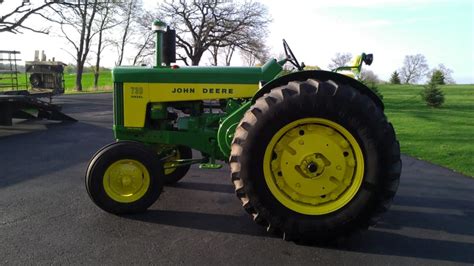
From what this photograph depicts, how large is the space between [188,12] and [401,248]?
129 ft

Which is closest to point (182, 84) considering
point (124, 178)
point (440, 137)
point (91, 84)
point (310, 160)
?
point (124, 178)

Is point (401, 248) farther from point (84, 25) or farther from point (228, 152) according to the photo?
point (84, 25)

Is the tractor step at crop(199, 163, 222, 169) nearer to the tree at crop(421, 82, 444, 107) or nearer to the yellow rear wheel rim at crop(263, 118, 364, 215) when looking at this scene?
the yellow rear wheel rim at crop(263, 118, 364, 215)

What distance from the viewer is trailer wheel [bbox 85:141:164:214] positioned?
14.0 feet

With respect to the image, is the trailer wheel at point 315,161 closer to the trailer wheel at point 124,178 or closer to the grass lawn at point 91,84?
the trailer wheel at point 124,178

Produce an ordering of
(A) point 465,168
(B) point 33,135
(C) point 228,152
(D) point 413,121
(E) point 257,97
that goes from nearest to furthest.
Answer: (E) point 257,97, (C) point 228,152, (A) point 465,168, (B) point 33,135, (D) point 413,121

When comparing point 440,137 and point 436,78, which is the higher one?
point 436,78

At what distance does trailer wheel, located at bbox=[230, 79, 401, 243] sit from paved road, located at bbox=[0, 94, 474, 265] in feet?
0.87

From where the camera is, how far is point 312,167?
3.72 metres

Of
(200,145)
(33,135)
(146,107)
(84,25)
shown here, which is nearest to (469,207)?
(200,145)

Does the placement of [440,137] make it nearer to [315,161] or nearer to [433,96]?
[315,161]

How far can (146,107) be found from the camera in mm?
4691

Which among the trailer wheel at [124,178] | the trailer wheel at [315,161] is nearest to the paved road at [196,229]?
the trailer wheel at [124,178]

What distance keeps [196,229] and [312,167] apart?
1.28 m
